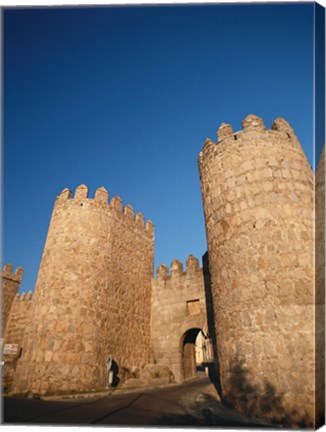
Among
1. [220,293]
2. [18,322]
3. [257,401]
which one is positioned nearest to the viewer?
[257,401]

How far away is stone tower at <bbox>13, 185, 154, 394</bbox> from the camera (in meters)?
8.24

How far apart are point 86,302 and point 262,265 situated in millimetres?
5914

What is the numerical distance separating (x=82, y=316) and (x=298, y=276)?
642cm

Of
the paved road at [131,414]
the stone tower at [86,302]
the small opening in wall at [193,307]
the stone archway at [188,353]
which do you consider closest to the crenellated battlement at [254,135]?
the paved road at [131,414]

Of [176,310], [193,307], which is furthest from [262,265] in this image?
[176,310]

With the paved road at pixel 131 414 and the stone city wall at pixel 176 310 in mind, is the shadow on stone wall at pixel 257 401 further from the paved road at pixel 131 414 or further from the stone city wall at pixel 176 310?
the stone city wall at pixel 176 310

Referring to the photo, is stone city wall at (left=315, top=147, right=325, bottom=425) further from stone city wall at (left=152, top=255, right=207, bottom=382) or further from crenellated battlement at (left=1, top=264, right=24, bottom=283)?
crenellated battlement at (left=1, top=264, right=24, bottom=283)

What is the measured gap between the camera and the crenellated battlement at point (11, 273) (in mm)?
14961

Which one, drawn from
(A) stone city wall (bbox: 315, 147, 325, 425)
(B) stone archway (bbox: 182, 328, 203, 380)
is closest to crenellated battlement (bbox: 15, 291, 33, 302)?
(B) stone archway (bbox: 182, 328, 203, 380)

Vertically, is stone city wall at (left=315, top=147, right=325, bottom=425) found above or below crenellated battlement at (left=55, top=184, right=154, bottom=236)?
below

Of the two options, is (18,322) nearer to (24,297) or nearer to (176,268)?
(24,297)

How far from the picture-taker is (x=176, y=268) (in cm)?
1226

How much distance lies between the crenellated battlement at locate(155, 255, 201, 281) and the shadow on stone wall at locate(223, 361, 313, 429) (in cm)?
673

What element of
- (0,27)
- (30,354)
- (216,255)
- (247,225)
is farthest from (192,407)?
(0,27)
